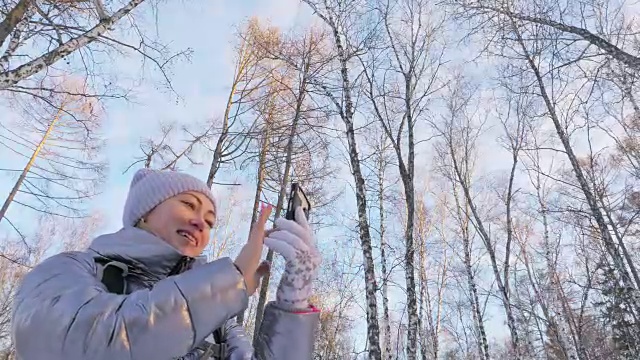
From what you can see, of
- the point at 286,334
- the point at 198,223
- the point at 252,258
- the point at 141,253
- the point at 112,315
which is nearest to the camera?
the point at 112,315

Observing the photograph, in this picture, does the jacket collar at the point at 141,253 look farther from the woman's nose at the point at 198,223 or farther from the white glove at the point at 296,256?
the white glove at the point at 296,256

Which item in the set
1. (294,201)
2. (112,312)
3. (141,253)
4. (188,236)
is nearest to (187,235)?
(188,236)

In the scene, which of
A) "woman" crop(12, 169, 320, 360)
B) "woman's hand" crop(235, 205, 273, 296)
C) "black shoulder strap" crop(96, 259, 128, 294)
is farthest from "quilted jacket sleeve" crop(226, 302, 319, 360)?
→ "black shoulder strap" crop(96, 259, 128, 294)

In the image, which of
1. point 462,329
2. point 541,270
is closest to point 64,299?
point 541,270

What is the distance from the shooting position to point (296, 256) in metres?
1.26

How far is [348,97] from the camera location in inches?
364

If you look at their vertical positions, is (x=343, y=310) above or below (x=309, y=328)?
above

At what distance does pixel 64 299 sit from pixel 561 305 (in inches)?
810

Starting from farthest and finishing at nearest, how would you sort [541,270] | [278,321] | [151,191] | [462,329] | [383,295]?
[462,329] → [541,270] → [383,295] → [151,191] → [278,321]

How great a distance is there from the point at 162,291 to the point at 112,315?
11 centimetres

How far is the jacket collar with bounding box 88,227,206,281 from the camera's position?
119 cm

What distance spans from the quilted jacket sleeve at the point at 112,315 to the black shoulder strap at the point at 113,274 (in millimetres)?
89

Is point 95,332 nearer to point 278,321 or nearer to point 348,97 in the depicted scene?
point 278,321

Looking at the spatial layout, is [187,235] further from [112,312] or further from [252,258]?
[112,312]
